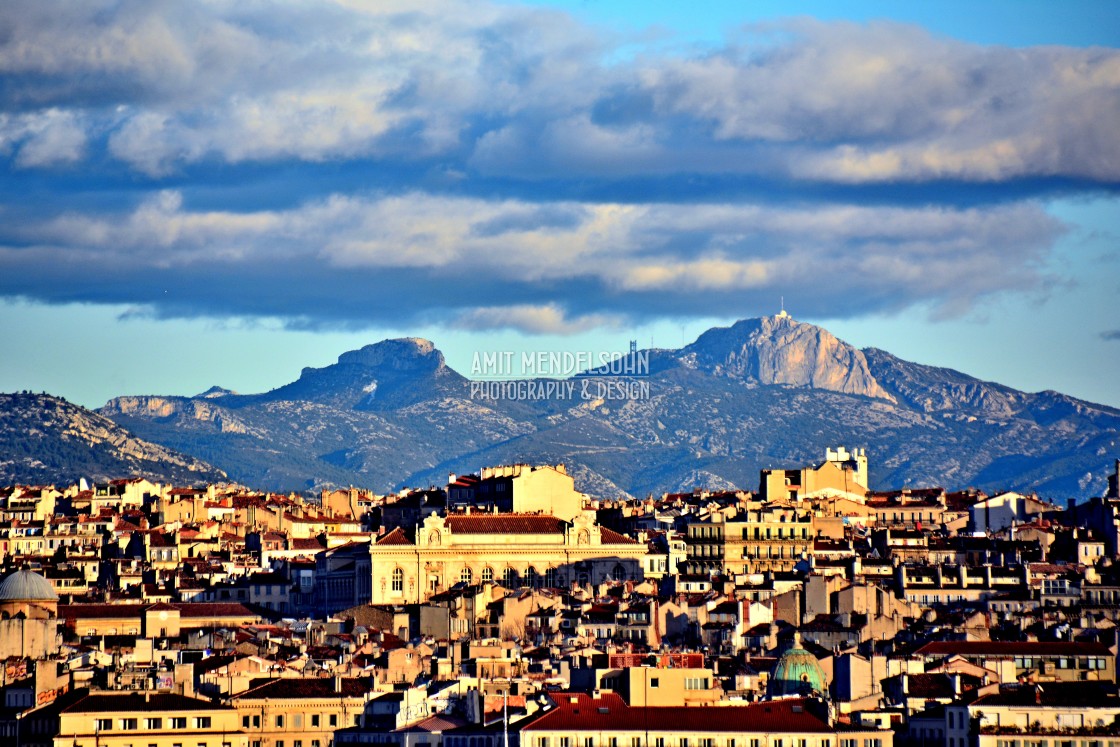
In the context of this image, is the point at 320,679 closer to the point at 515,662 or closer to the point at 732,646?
the point at 515,662

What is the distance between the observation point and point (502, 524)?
600ft

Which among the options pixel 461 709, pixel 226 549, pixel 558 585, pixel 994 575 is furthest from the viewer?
pixel 226 549

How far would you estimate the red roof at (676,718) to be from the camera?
9769 centimetres

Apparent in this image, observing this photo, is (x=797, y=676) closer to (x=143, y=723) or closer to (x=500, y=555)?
(x=143, y=723)

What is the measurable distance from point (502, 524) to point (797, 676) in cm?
7091

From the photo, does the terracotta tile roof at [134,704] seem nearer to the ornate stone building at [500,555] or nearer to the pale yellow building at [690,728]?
the pale yellow building at [690,728]

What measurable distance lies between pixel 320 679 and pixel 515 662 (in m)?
11.0

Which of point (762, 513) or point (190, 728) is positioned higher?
point (762, 513)

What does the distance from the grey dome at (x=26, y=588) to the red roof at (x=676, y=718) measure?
49816 mm

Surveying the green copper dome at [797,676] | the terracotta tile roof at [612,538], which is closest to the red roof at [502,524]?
the terracotta tile roof at [612,538]

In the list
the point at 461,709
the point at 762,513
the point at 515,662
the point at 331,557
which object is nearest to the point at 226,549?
the point at 331,557

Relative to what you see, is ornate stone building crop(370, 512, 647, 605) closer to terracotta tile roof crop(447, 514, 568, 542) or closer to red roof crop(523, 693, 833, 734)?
terracotta tile roof crop(447, 514, 568, 542)

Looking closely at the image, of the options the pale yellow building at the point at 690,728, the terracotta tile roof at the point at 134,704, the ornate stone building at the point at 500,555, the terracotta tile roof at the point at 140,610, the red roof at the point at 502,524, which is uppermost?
the red roof at the point at 502,524

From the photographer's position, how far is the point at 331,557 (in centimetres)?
17925
